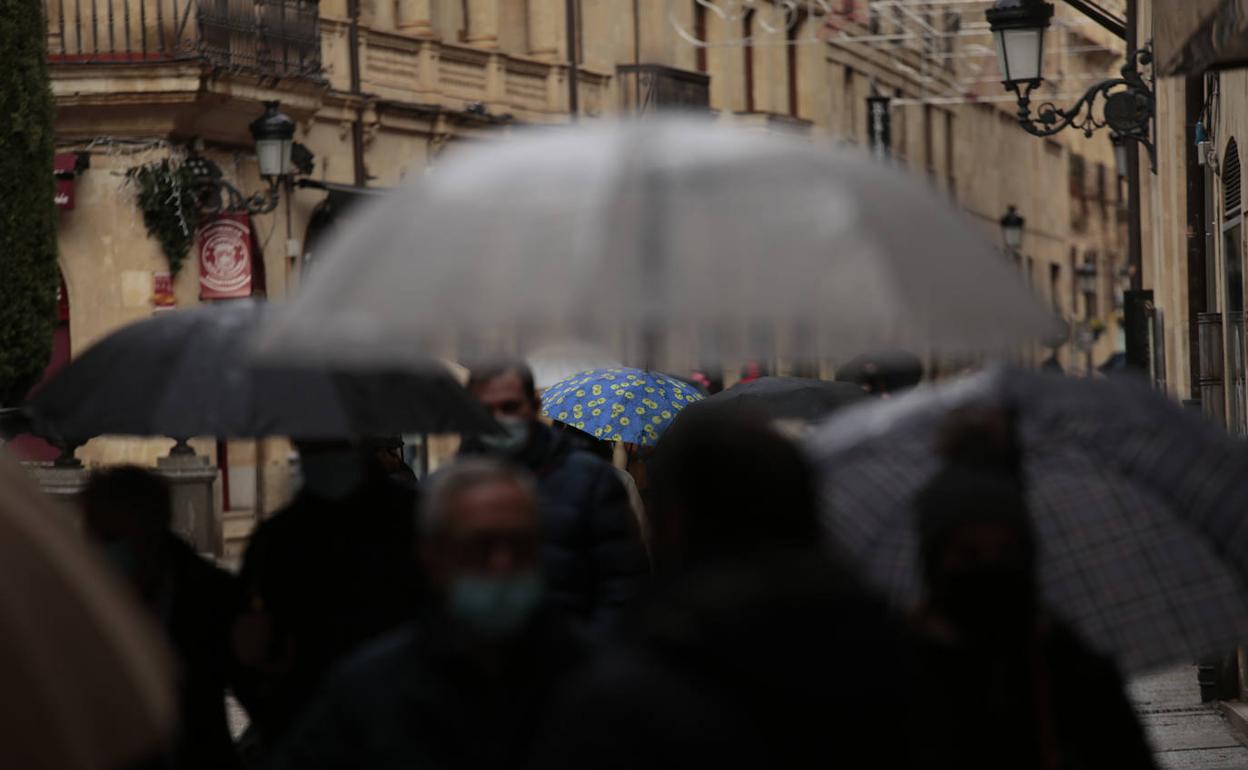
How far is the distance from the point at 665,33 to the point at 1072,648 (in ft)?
124

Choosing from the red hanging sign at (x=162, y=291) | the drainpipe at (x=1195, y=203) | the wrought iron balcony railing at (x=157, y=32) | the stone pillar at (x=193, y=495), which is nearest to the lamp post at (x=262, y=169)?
the wrought iron balcony railing at (x=157, y=32)

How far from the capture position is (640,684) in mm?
4031

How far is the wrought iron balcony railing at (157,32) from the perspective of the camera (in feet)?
92.1

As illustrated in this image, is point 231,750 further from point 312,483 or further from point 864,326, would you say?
point 864,326

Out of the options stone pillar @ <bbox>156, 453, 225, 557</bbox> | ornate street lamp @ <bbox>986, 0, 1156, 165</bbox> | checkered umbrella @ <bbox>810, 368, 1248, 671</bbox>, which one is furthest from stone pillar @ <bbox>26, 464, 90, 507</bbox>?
checkered umbrella @ <bbox>810, 368, 1248, 671</bbox>

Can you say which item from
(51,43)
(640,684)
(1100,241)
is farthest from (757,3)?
(640,684)

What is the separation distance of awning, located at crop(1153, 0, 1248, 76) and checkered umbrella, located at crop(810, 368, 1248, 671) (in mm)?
2939

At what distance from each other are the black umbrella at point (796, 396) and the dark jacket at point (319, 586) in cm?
608

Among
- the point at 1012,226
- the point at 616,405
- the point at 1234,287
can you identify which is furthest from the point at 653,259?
the point at 1012,226

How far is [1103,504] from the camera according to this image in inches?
231

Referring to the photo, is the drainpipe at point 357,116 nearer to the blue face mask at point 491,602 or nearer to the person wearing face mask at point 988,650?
the person wearing face mask at point 988,650

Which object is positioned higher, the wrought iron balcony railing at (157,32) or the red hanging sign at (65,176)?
the wrought iron balcony railing at (157,32)

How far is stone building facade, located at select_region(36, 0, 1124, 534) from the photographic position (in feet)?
92.3

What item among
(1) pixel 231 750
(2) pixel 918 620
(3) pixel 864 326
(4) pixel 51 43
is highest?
(4) pixel 51 43
